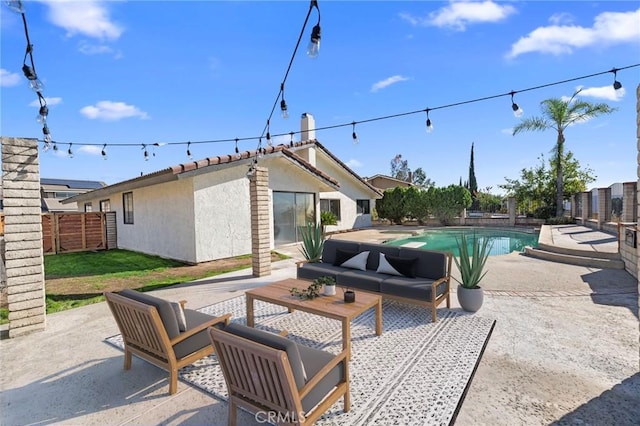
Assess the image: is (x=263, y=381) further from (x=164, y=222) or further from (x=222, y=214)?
(x=164, y=222)

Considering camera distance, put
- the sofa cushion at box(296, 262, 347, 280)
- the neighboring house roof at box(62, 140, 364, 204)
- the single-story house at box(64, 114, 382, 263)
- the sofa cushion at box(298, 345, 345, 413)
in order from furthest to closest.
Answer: the single-story house at box(64, 114, 382, 263) < the neighboring house roof at box(62, 140, 364, 204) < the sofa cushion at box(296, 262, 347, 280) < the sofa cushion at box(298, 345, 345, 413)

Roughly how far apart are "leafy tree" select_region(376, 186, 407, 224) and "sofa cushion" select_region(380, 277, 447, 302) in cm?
1763

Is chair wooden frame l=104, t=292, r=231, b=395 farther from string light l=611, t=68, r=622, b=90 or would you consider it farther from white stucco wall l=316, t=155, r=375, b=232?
white stucco wall l=316, t=155, r=375, b=232

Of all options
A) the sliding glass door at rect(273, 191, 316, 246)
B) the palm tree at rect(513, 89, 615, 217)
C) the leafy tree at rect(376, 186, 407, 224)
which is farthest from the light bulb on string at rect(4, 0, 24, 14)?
the leafy tree at rect(376, 186, 407, 224)

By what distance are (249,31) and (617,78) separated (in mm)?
6240

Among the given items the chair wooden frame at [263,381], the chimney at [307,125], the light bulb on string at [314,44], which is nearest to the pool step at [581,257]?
the chair wooden frame at [263,381]

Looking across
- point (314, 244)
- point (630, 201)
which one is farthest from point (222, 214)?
point (630, 201)

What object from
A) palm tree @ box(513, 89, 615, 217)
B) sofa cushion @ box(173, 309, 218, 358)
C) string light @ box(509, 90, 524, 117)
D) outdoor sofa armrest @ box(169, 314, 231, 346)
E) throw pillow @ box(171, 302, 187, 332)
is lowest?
sofa cushion @ box(173, 309, 218, 358)

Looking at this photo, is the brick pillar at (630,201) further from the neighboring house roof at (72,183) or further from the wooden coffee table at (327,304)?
the neighboring house roof at (72,183)

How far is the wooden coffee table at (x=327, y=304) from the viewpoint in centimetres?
337

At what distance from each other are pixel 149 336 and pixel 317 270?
10.5 feet

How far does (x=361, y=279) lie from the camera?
5.04m

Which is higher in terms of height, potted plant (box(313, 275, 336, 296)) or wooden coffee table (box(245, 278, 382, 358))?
potted plant (box(313, 275, 336, 296))

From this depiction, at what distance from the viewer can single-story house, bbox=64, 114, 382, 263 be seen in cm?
951
